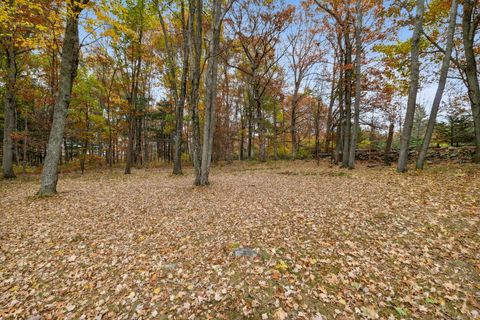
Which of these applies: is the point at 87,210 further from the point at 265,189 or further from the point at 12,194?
the point at 265,189

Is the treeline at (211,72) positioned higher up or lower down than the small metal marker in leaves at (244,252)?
higher up

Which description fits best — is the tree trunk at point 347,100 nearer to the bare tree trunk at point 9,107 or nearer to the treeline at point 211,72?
the treeline at point 211,72

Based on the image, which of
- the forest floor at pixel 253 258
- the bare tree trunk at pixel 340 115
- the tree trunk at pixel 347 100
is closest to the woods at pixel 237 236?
the forest floor at pixel 253 258

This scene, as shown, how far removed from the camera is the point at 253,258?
3.79 metres

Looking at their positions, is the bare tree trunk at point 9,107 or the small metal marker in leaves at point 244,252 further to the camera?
the bare tree trunk at point 9,107

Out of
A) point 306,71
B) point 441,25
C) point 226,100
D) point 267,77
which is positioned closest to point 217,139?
point 226,100

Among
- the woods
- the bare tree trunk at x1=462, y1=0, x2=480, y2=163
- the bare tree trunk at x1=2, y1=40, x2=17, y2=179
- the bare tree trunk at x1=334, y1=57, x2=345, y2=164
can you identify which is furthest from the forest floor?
the bare tree trunk at x1=334, y1=57, x2=345, y2=164

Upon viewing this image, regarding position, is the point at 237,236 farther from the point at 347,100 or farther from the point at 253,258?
the point at 347,100

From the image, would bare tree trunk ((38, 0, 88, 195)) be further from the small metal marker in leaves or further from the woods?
the small metal marker in leaves

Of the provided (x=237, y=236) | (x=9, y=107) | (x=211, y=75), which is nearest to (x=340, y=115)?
(x=211, y=75)

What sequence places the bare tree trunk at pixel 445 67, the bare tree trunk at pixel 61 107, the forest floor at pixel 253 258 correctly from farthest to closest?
the bare tree trunk at pixel 445 67
the bare tree trunk at pixel 61 107
the forest floor at pixel 253 258

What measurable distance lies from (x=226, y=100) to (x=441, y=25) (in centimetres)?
1804

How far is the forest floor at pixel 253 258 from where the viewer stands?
2.83 m

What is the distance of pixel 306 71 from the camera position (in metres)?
21.3
